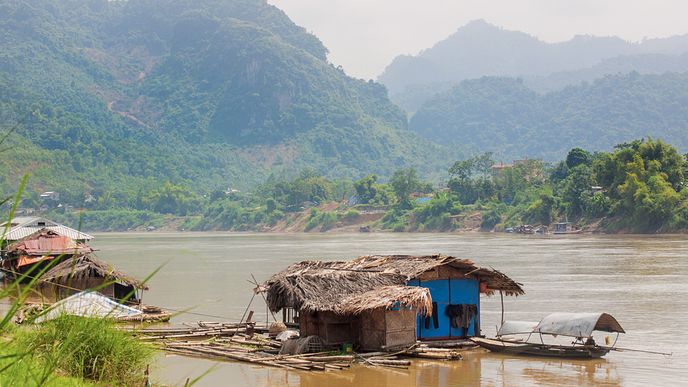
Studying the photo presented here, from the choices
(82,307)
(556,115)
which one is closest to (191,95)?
(556,115)

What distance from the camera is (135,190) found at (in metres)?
92.2

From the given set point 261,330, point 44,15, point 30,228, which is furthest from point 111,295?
point 44,15

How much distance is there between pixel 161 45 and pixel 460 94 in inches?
2275

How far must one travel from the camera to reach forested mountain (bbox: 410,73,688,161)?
136 meters

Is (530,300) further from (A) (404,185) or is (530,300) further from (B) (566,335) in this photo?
(A) (404,185)

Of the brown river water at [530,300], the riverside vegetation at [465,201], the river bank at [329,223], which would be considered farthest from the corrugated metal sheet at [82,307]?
the river bank at [329,223]

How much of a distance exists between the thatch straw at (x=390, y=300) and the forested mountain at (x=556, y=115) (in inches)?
4996

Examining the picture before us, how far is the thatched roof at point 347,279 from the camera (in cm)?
1281

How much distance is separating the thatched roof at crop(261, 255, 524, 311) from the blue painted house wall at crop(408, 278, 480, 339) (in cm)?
20

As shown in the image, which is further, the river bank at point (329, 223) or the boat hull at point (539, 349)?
the river bank at point (329, 223)

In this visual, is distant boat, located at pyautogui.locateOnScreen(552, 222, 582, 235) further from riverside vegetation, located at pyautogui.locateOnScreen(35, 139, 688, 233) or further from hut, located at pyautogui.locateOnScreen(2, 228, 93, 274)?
hut, located at pyautogui.locateOnScreen(2, 228, 93, 274)

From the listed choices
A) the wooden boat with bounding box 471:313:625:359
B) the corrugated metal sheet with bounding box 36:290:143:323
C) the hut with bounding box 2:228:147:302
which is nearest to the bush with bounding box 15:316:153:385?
the corrugated metal sheet with bounding box 36:290:143:323

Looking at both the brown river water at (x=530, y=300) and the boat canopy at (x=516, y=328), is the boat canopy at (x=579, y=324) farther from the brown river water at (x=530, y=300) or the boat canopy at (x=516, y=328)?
the brown river water at (x=530, y=300)

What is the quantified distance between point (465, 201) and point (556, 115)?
94854mm
